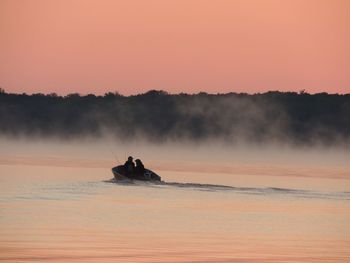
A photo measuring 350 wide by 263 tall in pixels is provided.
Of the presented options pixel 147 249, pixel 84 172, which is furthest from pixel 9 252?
pixel 84 172

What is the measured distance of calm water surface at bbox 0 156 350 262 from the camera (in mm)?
31234

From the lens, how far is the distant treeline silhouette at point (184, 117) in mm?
137125

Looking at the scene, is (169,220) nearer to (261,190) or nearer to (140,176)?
(261,190)

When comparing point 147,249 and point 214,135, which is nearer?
point 147,249

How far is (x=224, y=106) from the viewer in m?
149

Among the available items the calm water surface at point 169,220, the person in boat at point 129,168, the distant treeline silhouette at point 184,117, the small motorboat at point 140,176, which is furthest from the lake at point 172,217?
the distant treeline silhouette at point 184,117

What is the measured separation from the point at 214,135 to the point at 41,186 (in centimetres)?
8543

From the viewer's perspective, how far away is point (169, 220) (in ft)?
132

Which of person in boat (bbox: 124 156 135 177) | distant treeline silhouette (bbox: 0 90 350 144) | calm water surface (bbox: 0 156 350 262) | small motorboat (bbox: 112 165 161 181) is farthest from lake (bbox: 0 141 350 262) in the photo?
distant treeline silhouette (bbox: 0 90 350 144)

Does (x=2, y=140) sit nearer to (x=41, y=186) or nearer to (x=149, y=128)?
(x=149, y=128)

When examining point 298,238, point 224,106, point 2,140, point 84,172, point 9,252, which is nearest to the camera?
point 9,252

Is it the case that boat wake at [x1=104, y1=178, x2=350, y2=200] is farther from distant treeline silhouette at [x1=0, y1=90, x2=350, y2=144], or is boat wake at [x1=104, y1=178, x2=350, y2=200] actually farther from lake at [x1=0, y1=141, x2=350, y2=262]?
distant treeline silhouette at [x1=0, y1=90, x2=350, y2=144]

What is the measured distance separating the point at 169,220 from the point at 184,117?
103 metres

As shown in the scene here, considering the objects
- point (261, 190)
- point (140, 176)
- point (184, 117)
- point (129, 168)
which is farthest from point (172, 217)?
point (184, 117)
